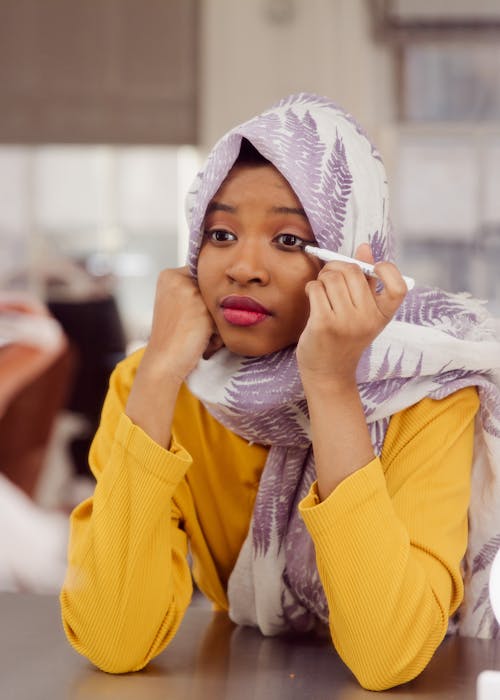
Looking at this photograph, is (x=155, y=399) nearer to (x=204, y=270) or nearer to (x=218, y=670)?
(x=204, y=270)

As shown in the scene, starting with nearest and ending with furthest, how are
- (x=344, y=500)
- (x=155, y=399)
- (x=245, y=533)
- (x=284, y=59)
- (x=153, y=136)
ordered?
(x=344, y=500)
(x=155, y=399)
(x=245, y=533)
(x=284, y=59)
(x=153, y=136)

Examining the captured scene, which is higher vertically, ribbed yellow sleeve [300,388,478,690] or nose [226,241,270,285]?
nose [226,241,270,285]

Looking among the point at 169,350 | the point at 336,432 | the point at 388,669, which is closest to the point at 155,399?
the point at 169,350

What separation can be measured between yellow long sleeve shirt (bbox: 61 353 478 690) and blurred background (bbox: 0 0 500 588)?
2904 millimetres

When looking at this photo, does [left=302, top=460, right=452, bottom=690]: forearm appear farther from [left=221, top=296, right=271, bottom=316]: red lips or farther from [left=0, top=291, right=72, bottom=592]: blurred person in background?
[left=0, top=291, right=72, bottom=592]: blurred person in background

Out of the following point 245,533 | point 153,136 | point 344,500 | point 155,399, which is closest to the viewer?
point 344,500

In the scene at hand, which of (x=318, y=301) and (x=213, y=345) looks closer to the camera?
(x=318, y=301)

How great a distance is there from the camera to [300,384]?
0.84 m

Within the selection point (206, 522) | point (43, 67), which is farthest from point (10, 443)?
point (206, 522)

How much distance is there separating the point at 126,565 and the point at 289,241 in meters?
0.30

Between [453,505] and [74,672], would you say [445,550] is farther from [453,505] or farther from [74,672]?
[74,672]

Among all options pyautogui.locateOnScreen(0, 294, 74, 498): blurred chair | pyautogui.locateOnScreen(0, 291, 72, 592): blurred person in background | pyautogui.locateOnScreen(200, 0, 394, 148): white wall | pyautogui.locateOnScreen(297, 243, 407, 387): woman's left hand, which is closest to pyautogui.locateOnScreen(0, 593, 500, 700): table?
pyautogui.locateOnScreen(297, 243, 407, 387): woman's left hand

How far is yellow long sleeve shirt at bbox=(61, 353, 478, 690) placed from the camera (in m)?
0.74

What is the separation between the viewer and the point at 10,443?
13.1ft
